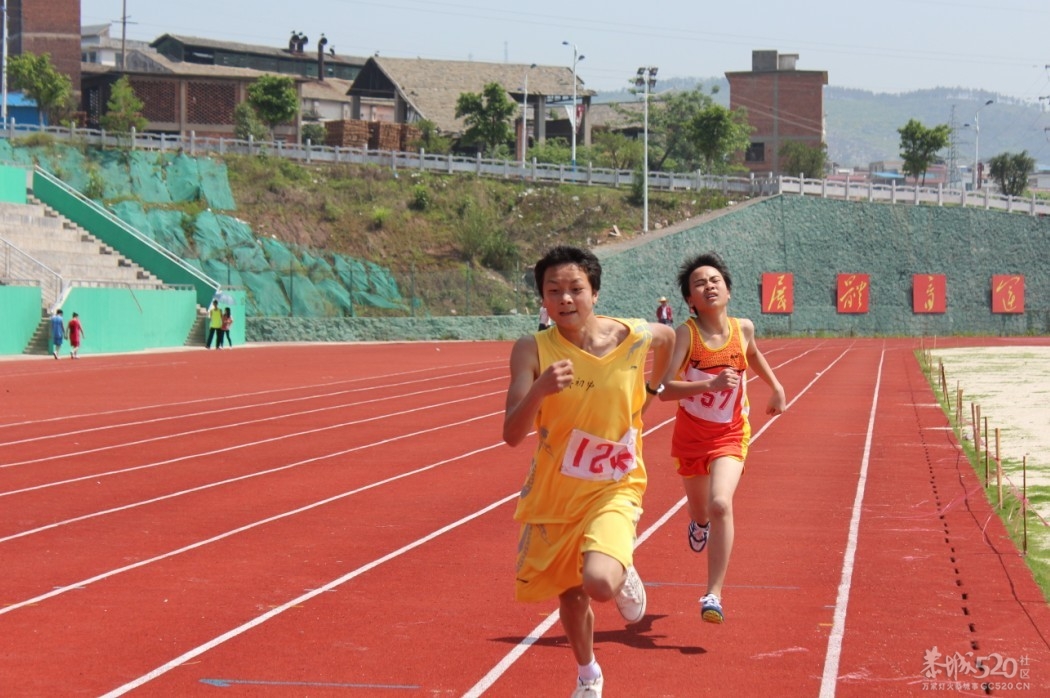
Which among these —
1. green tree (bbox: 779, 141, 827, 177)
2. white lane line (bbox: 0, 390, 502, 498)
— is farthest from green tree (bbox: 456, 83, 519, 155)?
white lane line (bbox: 0, 390, 502, 498)

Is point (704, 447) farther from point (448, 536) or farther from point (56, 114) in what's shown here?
point (56, 114)

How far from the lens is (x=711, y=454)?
22.4 ft

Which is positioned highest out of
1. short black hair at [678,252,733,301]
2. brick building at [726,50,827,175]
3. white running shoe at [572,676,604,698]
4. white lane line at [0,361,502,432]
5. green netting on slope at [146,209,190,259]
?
brick building at [726,50,827,175]

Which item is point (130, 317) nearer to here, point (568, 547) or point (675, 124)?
point (568, 547)

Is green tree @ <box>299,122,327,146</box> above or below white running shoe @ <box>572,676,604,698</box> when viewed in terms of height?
above

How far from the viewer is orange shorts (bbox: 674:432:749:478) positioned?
684cm

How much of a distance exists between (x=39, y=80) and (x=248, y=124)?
9.61 m

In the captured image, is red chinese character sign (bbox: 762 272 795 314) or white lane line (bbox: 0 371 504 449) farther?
red chinese character sign (bbox: 762 272 795 314)

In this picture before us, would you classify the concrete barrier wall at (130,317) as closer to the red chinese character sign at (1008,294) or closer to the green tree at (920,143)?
the red chinese character sign at (1008,294)

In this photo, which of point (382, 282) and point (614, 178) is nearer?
point (382, 282)

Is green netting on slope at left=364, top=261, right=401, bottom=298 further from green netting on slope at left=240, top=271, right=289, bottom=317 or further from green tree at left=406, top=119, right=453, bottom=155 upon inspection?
green tree at left=406, top=119, right=453, bottom=155

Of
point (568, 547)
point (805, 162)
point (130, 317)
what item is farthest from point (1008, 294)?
point (568, 547)

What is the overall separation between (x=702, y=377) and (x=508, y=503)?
4242 millimetres

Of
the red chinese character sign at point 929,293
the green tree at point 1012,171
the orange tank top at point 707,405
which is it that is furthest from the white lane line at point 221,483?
the green tree at point 1012,171
